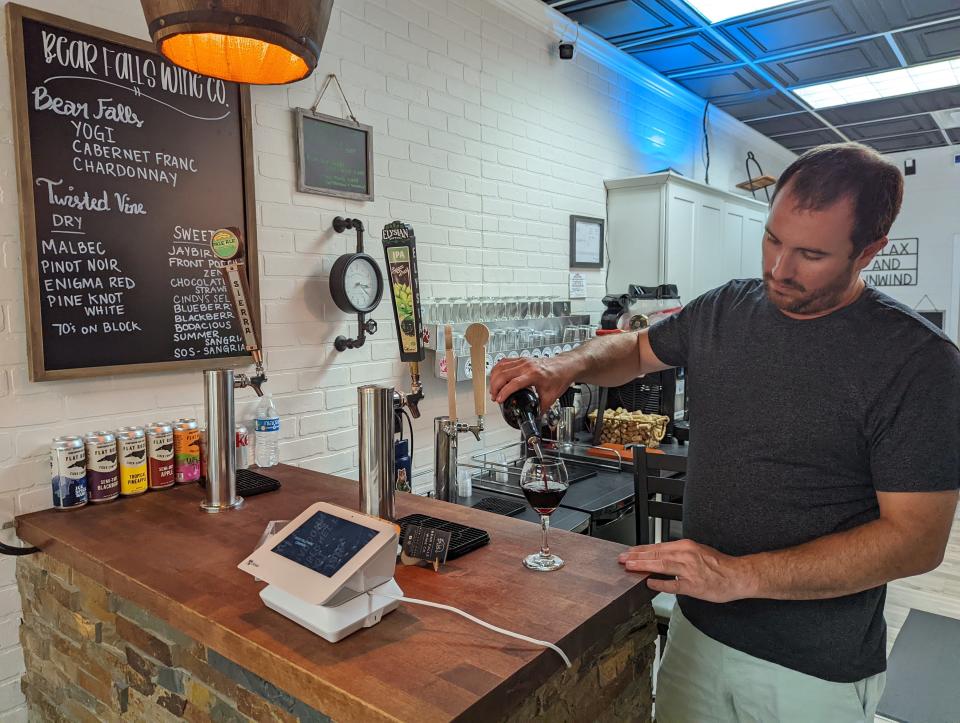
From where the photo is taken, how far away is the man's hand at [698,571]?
1260 mm

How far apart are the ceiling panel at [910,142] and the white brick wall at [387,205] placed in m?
3.92

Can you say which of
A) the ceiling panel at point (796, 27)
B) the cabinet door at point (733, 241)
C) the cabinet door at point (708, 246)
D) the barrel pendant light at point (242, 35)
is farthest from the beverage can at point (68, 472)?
the cabinet door at point (733, 241)

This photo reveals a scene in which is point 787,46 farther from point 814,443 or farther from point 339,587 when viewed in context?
point 339,587

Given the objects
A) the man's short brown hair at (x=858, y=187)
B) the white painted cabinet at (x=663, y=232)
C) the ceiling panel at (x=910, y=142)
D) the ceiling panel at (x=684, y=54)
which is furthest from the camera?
the ceiling panel at (x=910, y=142)

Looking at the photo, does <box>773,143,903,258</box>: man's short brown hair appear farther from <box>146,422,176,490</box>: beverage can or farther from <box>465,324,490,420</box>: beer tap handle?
<box>146,422,176,490</box>: beverage can

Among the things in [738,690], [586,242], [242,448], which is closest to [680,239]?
[586,242]

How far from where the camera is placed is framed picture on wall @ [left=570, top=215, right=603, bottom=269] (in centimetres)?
400

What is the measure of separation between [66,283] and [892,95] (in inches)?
220

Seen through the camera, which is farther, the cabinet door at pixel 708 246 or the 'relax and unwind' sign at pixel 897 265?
the 'relax and unwind' sign at pixel 897 265

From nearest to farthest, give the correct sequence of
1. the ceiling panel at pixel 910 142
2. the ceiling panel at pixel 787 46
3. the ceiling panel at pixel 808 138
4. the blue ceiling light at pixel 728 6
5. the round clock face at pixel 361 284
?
the round clock face at pixel 361 284, the blue ceiling light at pixel 728 6, the ceiling panel at pixel 787 46, the ceiling panel at pixel 808 138, the ceiling panel at pixel 910 142

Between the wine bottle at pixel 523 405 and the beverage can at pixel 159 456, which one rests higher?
the wine bottle at pixel 523 405

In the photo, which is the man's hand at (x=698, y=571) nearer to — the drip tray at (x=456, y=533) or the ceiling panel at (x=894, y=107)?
the drip tray at (x=456, y=533)

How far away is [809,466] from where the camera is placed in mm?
1384

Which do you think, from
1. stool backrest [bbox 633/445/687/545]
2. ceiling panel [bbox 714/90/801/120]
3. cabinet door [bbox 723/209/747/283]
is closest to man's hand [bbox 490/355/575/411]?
stool backrest [bbox 633/445/687/545]
